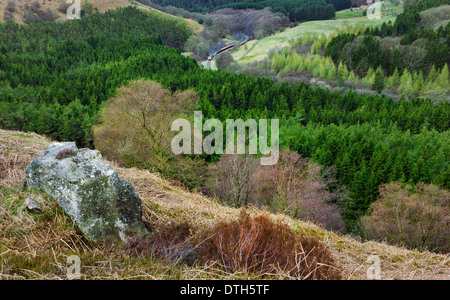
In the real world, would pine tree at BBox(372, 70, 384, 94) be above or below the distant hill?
below

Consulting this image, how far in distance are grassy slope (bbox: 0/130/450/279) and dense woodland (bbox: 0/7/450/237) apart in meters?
26.4

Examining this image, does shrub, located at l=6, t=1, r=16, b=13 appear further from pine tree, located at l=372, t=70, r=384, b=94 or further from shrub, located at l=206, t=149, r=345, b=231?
pine tree, located at l=372, t=70, r=384, b=94

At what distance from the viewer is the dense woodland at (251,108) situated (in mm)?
30302

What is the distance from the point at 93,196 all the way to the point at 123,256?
100 centimetres

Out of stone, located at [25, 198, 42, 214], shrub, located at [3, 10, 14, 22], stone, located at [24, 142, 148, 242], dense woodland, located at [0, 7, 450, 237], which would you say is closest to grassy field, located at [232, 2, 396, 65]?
dense woodland, located at [0, 7, 450, 237]

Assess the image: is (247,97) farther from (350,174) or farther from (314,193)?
(314,193)

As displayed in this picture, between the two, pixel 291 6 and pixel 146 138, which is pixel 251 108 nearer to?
pixel 146 138

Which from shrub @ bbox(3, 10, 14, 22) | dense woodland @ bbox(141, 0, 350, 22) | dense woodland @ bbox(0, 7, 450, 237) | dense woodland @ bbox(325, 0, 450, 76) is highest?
dense woodland @ bbox(141, 0, 350, 22)

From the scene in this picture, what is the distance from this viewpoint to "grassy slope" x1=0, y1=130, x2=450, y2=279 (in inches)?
123

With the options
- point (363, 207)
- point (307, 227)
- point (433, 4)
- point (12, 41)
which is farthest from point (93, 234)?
point (433, 4)

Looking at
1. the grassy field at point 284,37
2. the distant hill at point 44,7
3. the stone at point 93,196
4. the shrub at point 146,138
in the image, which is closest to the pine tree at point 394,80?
the grassy field at point 284,37

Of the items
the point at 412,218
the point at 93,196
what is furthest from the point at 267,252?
the point at 412,218

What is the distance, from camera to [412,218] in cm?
2231

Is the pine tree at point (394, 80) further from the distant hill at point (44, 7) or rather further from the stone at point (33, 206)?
the distant hill at point (44, 7)
